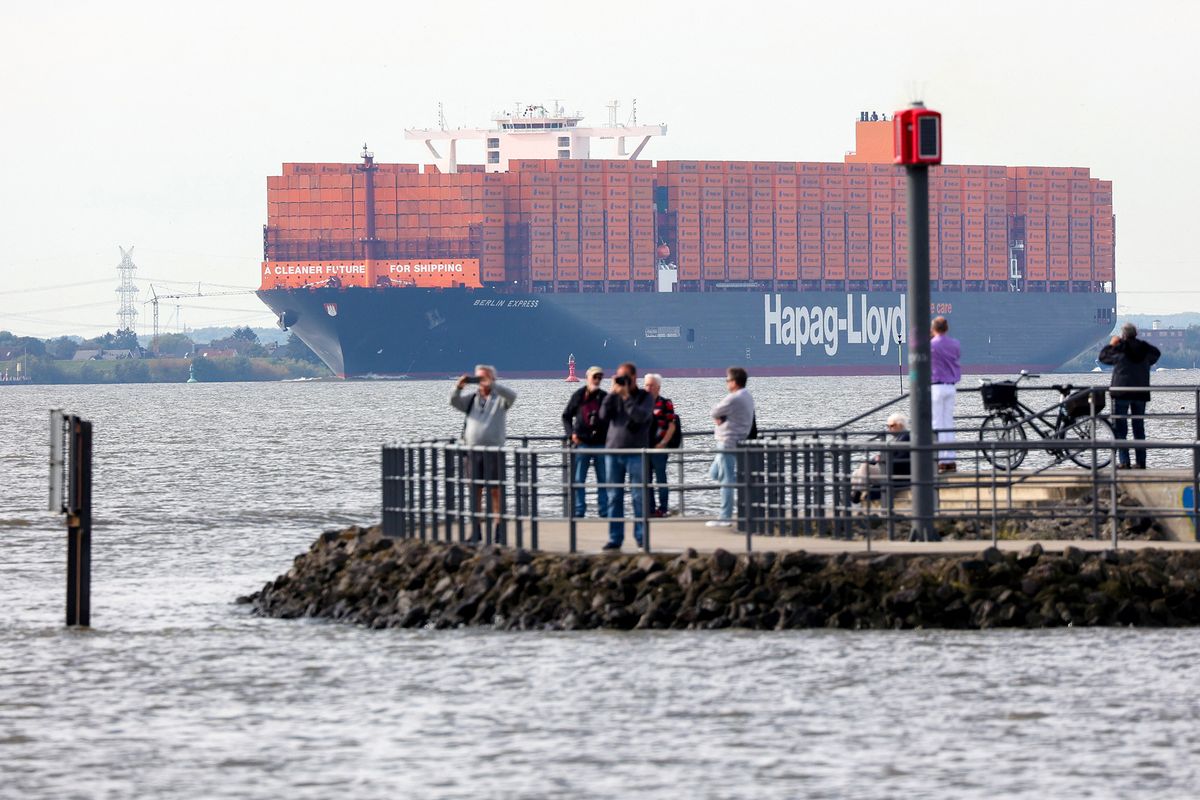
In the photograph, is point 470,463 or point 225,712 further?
point 470,463

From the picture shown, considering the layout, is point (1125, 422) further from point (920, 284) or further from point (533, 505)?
point (533, 505)

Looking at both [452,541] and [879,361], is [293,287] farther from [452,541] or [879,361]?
[452,541]

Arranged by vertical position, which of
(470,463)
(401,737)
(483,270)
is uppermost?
(483,270)

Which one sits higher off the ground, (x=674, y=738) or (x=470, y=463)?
(x=470, y=463)

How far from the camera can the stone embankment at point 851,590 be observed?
16062mm

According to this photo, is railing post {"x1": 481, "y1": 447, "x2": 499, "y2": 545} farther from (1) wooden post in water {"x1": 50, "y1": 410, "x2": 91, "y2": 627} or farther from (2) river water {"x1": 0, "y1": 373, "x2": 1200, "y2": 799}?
(1) wooden post in water {"x1": 50, "y1": 410, "x2": 91, "y2": 627}

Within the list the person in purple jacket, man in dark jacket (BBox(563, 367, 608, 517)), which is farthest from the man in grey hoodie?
the person in purple jacket

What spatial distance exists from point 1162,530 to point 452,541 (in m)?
5.90

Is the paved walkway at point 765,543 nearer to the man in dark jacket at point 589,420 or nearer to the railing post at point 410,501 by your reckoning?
→ the man in dark jacket at point 589,420

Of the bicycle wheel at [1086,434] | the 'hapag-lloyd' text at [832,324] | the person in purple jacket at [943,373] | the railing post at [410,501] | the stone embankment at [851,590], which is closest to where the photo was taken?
the stone embankment at [851,590]

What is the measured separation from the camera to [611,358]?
145375 mm

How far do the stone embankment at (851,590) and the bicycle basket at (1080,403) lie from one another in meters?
5.95

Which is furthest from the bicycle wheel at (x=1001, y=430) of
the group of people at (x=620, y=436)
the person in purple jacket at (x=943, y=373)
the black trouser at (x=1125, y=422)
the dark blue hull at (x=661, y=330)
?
the dark blue hull at (x=661, y=330)

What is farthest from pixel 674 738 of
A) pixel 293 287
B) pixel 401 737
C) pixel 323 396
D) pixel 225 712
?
pixel 293 287
